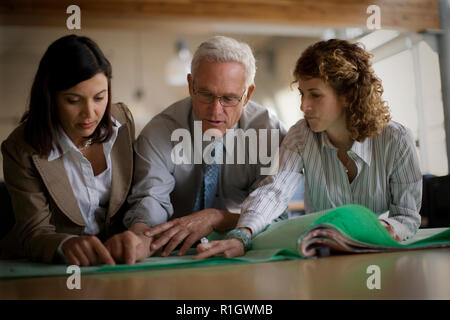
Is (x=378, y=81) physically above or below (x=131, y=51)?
below

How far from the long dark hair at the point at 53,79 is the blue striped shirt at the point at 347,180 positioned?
54 centimetres

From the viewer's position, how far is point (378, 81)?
138cm

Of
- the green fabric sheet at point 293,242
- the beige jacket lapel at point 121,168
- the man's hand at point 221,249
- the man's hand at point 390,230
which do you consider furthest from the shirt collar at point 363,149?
the beige jacket lapel at point 121,168

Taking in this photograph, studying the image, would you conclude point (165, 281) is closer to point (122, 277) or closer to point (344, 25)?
point (122, 277)

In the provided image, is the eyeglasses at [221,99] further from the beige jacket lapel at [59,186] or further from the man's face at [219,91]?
the beige jacket lapel at [59,186]

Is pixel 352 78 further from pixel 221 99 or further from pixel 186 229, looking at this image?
pixel 186 229

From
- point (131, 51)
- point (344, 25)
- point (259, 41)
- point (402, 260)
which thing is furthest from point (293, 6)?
point (402, 260)

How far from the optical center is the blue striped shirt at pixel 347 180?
1204mm

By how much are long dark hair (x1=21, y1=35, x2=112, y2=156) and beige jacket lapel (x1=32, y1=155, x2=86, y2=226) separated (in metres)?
0.03

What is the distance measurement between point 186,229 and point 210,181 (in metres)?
0.37

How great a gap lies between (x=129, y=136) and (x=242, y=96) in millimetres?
364

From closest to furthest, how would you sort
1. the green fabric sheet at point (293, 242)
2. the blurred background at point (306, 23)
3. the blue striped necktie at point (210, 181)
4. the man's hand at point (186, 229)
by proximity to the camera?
the green fabric sheet at point (293, 242) < the man's hand at point (186, 229) < the blue striped necktie at point (210, 181) < the blurred background at point (306, 23)

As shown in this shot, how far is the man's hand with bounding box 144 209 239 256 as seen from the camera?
3.58 feet
